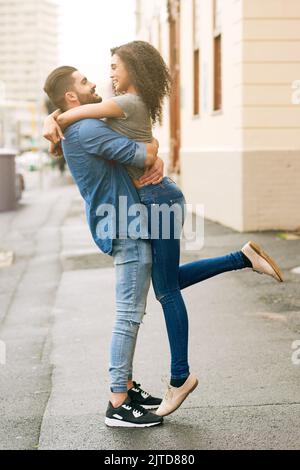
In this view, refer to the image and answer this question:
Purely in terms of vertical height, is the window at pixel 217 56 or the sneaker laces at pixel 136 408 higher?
the window at pixel 217 56

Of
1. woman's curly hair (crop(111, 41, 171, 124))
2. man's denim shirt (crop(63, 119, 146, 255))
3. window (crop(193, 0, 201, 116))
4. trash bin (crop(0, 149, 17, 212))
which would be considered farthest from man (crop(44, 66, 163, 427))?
trash bin (crop(0, 149, 17, 212))

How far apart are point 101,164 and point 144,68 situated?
1.70 ft

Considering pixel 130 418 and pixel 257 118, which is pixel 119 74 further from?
pixel 257 118

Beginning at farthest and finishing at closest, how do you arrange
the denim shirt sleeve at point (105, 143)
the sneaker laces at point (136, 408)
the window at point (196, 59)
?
the window at point (196, 59) < the sneaker laces at point (136, 408) < the denim shirt sleeve at point (105, 143)

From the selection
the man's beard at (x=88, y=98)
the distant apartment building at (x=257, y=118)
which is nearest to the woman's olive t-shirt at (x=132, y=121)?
the man's beard at (x=88, y=98)

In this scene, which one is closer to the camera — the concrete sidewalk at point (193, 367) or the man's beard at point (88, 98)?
the concrete sidewalk at point (193, 367)

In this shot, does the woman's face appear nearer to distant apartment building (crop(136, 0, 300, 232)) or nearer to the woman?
the woman

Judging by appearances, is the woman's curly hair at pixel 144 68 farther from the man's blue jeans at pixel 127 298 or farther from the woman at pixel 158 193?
the man's blue jeans at pixel 127 298

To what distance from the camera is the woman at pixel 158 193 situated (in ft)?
14.5

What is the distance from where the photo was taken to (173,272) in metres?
4.57

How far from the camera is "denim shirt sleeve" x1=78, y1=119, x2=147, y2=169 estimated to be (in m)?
4.33

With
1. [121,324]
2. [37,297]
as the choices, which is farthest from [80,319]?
[121,324]

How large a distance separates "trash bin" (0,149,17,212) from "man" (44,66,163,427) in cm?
1569
